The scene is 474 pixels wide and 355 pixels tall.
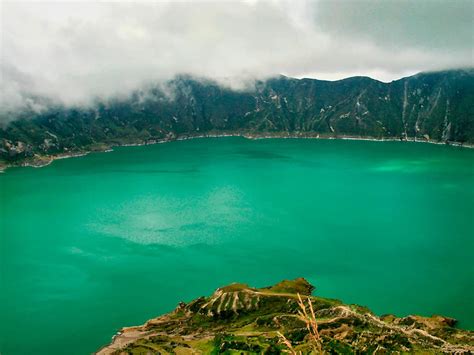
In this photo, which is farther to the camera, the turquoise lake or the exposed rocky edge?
the turquoise lake

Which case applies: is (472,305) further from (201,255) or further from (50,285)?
(50,285)

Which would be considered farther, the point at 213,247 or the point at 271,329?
the point at 213,247

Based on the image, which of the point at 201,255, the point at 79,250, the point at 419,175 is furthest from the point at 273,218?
the point at 419,175

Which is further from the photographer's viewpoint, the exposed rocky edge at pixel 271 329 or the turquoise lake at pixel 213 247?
the turquoise lake at pixel 213 247
